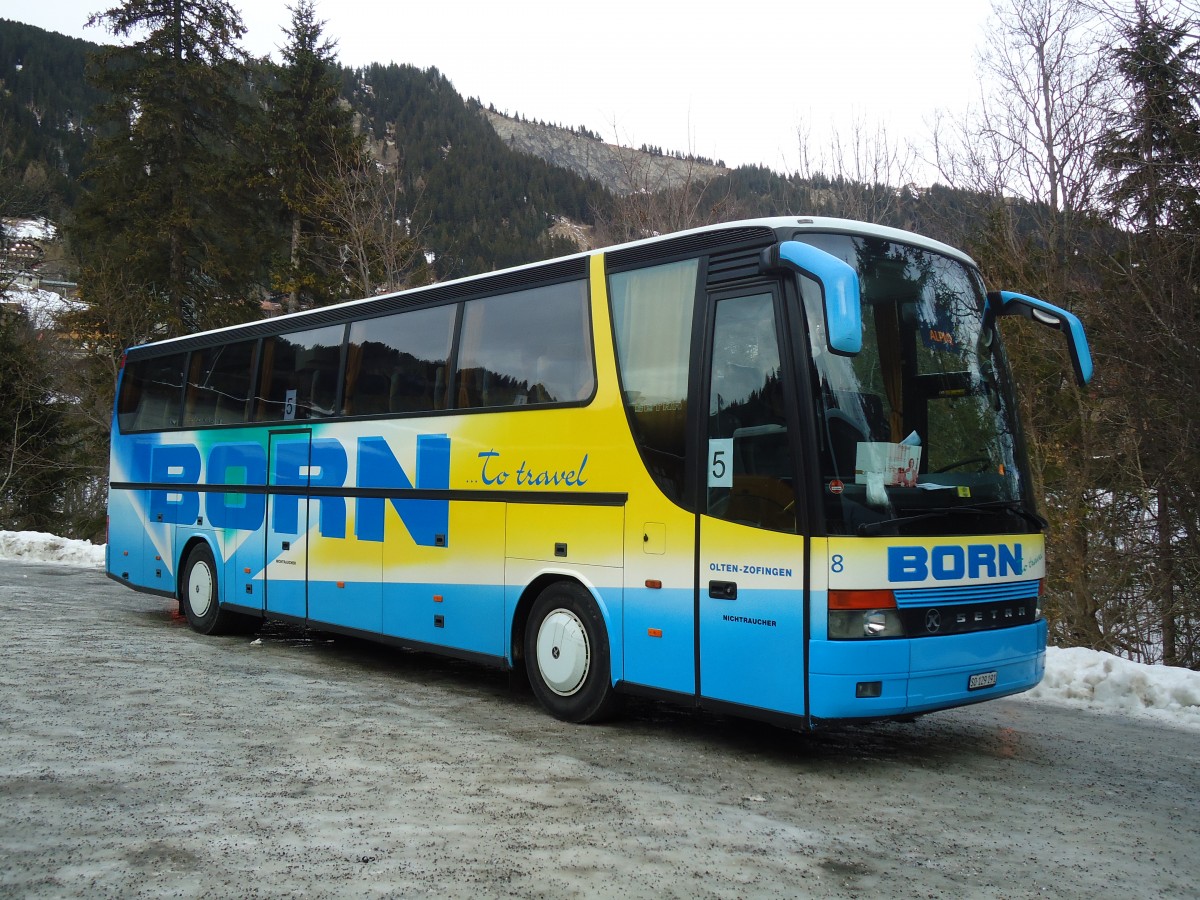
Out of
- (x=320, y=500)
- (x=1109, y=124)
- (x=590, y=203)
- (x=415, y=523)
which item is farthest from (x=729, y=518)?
(x=590, y=203)

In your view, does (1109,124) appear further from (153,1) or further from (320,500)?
(153,1)

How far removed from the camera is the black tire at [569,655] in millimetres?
7125

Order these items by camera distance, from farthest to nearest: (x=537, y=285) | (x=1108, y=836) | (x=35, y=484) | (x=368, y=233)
A: (x=35, y=484) < (x=368, y=233) < (x=537, y=285) < (x=1108, y=836)

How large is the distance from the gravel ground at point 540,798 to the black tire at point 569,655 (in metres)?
0.18

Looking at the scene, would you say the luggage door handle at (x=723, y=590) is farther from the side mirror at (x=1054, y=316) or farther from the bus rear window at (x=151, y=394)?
the bus rear window at (x=151, y=394)

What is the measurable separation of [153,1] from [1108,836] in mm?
34651

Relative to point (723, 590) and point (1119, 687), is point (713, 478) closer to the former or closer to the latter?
point (723, 590)

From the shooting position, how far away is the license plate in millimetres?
6133

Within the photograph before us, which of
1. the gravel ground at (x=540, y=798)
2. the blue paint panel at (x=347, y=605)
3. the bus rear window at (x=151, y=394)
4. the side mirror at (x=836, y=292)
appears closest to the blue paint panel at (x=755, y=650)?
the gravel ground at (x=540, y=798)

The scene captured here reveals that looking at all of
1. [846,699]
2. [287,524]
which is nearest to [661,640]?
[846,699]

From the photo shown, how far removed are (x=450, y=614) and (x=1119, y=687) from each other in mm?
5462

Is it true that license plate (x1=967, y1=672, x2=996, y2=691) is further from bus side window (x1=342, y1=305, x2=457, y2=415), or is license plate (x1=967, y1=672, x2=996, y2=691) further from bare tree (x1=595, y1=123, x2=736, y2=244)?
bare tree (x1=595, y1=123, x2=736, y2=244)

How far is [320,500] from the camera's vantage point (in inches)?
399

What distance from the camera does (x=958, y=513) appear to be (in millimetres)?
6133
